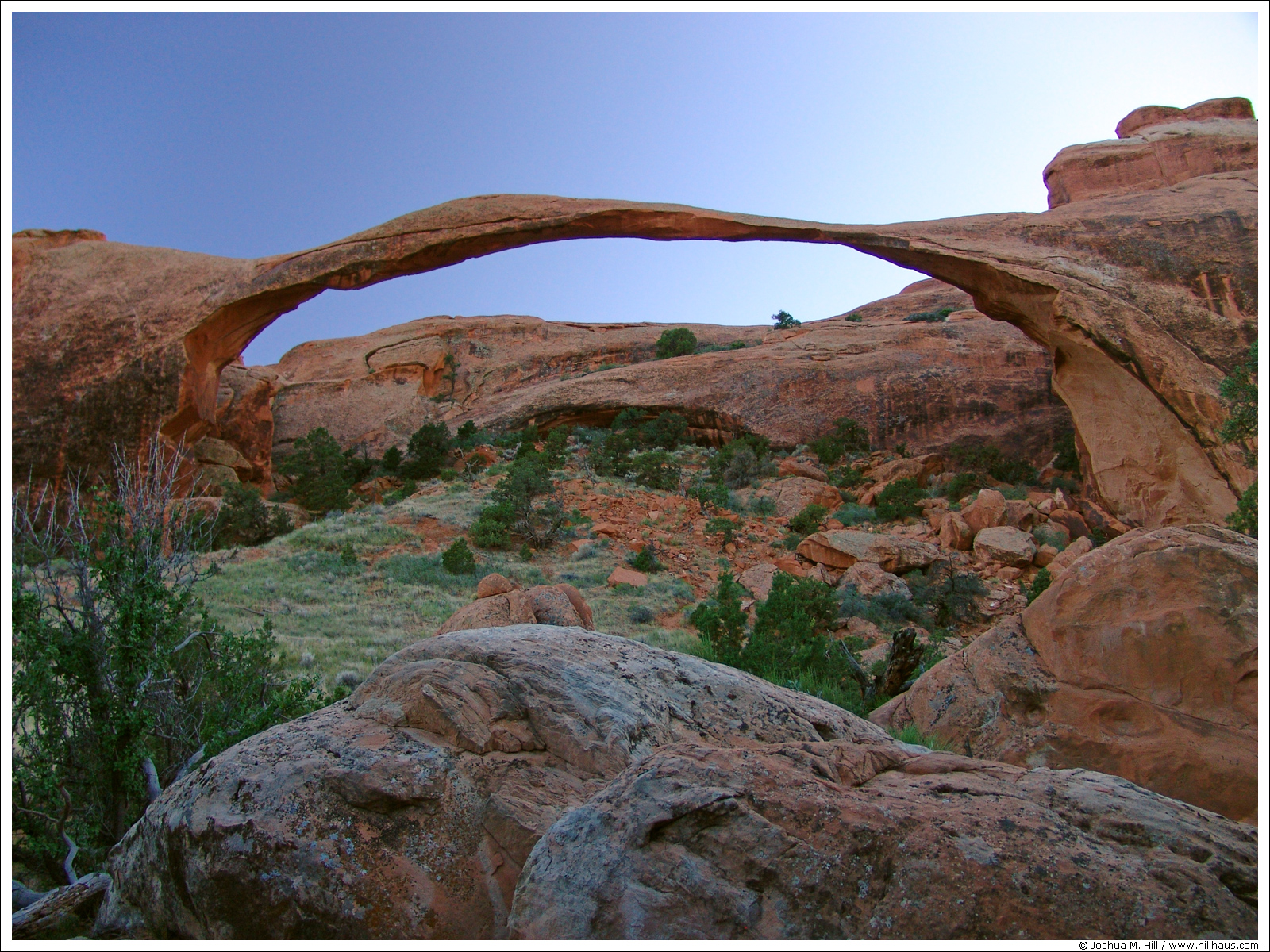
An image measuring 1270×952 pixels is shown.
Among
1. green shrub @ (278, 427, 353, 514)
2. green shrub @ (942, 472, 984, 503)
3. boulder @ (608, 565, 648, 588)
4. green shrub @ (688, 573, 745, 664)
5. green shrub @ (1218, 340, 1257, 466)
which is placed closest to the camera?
green shrub @ (688, 573, 745, 664)

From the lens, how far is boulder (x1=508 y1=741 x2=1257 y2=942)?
193 centimetres

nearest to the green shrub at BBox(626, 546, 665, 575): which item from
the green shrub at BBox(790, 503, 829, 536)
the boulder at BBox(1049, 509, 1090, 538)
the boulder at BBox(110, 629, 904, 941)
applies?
the green shrub at BBox(790, 503, 829, 536)

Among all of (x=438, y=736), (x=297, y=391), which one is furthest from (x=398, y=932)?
(x=297, y=391)

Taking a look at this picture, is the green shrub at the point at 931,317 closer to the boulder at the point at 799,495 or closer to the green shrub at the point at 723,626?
the boulder at the point at 799,495

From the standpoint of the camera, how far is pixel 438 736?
9.68ft

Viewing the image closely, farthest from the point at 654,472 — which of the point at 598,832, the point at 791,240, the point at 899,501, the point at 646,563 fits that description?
the point at 598,832

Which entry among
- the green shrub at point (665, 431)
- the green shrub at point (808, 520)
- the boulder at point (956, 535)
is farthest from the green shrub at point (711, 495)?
the green shrub at point (665, 431)

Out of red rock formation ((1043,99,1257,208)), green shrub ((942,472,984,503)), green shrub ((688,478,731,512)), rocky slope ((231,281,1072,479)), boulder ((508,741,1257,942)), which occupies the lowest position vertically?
green shrub ((942,472,984,503))

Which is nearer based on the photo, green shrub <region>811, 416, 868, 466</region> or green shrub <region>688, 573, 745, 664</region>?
green shrub <region>688, 573, 745, 664</region>

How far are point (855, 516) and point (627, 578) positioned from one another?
219 inches

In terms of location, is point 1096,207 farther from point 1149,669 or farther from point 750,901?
point 750,901

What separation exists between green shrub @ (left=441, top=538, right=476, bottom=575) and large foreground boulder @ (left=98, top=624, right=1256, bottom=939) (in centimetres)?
874

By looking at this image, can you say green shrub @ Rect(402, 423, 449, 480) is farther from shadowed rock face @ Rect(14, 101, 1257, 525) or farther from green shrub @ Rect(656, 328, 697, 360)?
green shrub @ Rect(656, 328, 697, 360)

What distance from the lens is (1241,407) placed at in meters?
9.34
